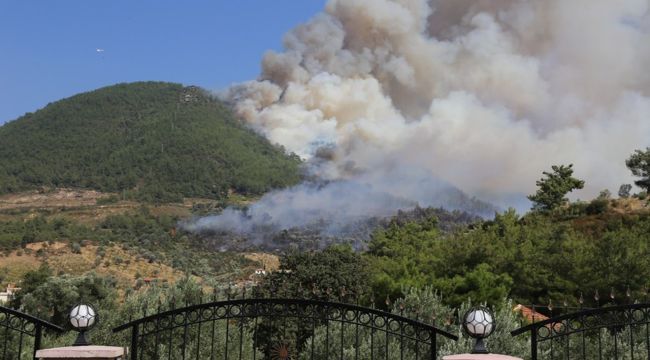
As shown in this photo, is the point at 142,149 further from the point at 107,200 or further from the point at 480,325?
the point at 480,325

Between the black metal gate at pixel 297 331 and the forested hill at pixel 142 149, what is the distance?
A: 110 m

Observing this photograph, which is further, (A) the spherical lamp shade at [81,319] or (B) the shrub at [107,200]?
(B) the shrub at [107,200]

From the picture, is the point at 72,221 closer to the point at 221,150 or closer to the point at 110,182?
the point at 110,182

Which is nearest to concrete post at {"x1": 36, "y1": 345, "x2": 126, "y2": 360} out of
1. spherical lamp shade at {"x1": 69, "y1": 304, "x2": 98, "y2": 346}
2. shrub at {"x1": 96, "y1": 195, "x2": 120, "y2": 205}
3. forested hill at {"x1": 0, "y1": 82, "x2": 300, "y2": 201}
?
spherical lamp shade at {"x1": 69, "y1": 304, "x2": 98, "y2": 346}

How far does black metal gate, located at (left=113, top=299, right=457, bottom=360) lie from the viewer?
410 inches

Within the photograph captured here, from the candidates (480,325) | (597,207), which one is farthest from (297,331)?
(597,207)

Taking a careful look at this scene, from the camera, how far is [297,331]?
19875mm

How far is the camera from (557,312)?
38438 mm

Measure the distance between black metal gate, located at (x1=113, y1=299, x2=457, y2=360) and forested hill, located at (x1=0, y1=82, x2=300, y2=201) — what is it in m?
110

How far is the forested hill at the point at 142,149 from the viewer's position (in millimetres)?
136000

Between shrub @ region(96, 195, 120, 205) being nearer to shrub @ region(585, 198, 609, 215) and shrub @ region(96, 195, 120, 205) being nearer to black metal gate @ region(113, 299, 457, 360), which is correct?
shrub @ region(585, 198, 609, 215)

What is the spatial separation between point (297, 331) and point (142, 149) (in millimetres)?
133303

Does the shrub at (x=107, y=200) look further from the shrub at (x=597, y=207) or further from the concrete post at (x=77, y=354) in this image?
the concrete post at (x=77, y=354)

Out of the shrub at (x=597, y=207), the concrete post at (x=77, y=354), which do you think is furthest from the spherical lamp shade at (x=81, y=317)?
the shrub at (x=597, y=207)
